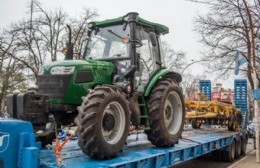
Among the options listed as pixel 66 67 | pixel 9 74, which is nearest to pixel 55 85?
pixel 66 67

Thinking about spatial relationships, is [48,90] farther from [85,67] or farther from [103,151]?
[103,151]

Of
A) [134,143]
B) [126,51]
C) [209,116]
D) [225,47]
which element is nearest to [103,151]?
[126,51]

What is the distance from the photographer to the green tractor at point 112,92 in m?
Answer: 5.89

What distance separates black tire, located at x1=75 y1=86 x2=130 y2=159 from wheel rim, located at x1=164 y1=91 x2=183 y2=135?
187 centimetres

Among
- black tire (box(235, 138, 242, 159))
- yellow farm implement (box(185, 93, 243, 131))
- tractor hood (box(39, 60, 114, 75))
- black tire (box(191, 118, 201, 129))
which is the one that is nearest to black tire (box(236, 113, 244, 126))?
yellow farm implement (box(185, 93, 243, 131))

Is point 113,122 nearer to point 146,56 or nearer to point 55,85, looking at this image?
point 55,85

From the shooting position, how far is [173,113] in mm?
8539

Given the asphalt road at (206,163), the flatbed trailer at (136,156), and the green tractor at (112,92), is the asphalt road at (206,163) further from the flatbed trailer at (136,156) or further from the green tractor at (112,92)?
the green tractor at (112,92)

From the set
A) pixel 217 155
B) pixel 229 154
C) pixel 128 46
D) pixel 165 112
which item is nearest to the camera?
pixel 128 46

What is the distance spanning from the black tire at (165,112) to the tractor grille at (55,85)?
1.84 metres

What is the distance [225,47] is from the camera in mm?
21266

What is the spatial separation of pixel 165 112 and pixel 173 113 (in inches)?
16.2

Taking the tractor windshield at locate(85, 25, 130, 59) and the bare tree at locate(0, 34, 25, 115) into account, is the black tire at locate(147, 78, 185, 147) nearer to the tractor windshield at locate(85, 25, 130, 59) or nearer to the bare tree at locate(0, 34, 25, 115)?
the tractor windshield at locate(85, 25, 130, 59)

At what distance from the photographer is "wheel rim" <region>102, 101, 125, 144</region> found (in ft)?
20.7
